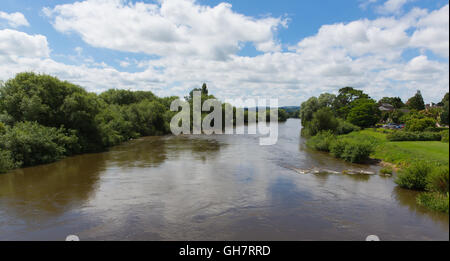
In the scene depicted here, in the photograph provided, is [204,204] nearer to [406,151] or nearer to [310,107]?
[406,151]

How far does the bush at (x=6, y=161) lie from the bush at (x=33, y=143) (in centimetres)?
49

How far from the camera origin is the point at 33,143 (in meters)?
24.7

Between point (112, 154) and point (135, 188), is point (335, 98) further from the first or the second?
point (135, 188)

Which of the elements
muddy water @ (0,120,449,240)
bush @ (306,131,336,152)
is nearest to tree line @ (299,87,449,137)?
muddy water @ (0,120,449,240)

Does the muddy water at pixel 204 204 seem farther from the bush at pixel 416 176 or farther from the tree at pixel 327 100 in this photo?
the tree at pixel 327 100

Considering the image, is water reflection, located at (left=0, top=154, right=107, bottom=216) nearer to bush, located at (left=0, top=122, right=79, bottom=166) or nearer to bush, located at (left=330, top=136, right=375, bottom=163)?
bush, located at (left=0, top=122, right=79, bottom=166)

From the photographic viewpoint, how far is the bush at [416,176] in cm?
1684

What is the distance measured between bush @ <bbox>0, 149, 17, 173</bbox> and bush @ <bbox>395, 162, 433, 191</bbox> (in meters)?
29.2

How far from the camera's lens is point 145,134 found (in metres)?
54.3

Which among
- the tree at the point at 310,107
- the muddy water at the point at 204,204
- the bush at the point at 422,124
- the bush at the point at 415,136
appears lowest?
the muddy water at the point at 204,204

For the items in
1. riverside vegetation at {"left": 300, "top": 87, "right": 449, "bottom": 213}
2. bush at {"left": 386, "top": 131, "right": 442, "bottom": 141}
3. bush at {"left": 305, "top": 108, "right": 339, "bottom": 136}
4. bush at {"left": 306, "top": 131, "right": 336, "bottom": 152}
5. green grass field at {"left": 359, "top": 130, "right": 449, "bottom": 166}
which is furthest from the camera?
bush at {"left": 305, "top": 108, "right": 339, "bottom": 136}

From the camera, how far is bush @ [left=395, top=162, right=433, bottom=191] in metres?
16.8

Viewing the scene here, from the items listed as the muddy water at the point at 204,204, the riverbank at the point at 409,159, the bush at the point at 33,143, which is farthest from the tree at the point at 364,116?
the bush at the point at 33,143
